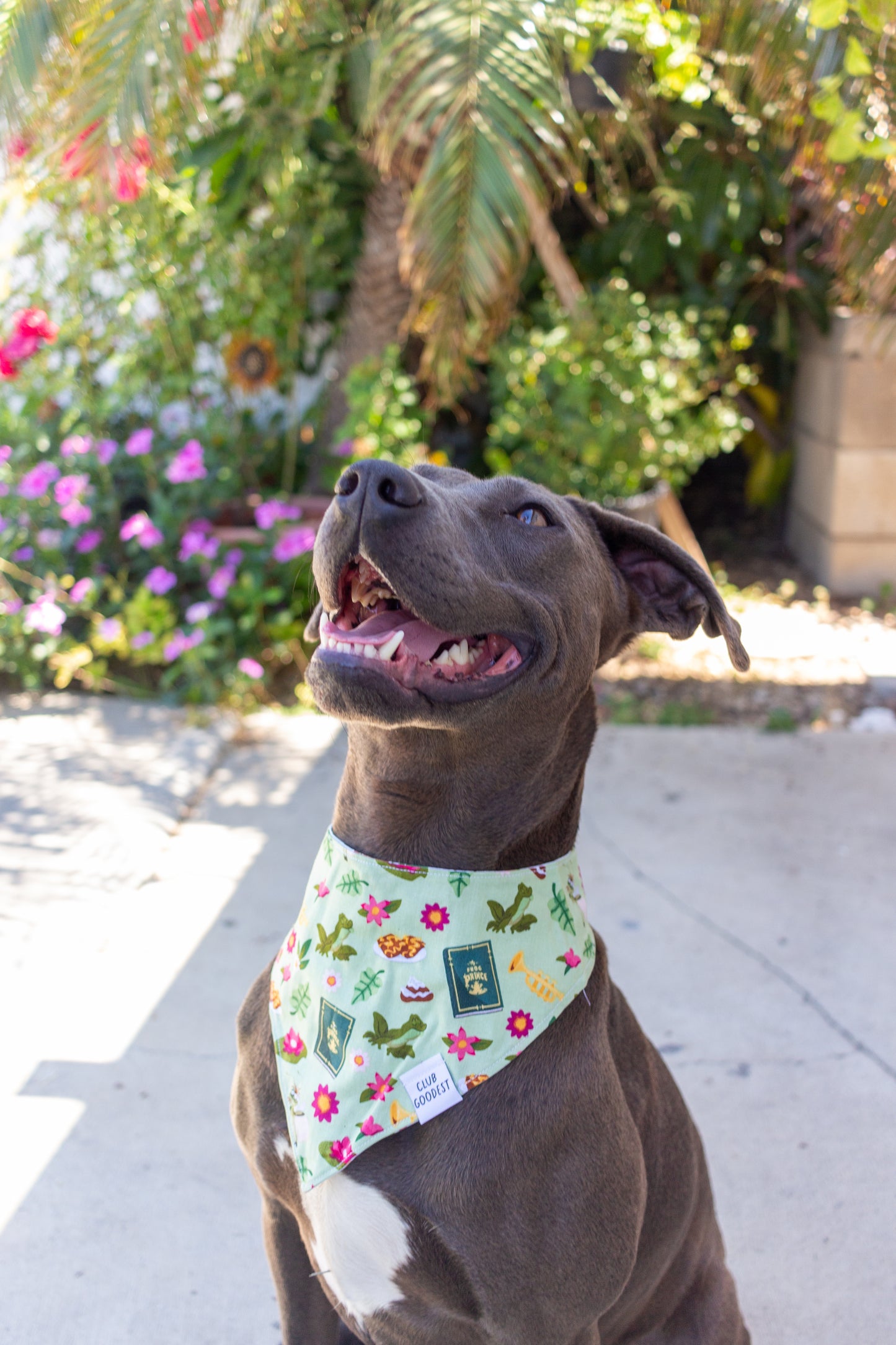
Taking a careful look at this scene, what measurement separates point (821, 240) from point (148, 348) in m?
3.74

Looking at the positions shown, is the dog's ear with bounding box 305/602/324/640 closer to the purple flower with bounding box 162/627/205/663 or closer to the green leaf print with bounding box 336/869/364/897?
the green leaf print with bounding box 336/869/364/897

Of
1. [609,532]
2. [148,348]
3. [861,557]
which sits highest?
[609,532]

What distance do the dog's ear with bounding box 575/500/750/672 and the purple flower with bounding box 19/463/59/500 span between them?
339 centimetres

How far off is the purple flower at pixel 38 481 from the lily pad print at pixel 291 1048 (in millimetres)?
3534

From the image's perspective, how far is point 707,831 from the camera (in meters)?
3.74

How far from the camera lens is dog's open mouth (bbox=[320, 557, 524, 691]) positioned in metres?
1.38

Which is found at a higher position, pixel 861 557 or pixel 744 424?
pixel 744 424

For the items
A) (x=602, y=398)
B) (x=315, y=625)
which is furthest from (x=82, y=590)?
(x=315, y=625)

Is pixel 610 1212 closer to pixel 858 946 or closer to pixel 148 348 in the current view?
pixel 858 946

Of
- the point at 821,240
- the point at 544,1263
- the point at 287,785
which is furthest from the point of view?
the point at 821,240

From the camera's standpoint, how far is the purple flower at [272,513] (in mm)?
4602

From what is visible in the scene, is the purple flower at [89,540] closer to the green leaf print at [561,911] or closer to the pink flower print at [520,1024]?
the green leaf print at [561,911]

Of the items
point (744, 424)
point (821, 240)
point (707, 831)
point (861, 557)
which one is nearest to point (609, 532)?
point (707, 831)

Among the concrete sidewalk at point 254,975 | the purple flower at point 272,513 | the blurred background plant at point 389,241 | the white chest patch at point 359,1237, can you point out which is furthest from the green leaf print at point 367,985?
the purple flower at point 272,513
